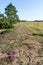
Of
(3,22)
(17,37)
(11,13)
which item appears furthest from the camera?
(11,13)

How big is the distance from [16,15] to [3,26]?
70.4ft

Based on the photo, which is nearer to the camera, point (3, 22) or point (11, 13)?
point (3, 22)

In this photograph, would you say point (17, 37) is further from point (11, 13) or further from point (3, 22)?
point (11, 13)

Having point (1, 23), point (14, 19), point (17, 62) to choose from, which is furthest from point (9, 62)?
point (14, 19)

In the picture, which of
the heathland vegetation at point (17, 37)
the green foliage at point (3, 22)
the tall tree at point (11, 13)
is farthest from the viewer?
the tall tree at point (11, 13)

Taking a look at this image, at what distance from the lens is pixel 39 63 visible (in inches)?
581

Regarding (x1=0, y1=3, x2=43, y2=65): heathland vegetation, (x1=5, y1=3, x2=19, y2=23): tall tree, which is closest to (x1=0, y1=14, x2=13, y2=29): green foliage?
(x1=0, y1=3, x2=43, y2=65): heathland vegetation

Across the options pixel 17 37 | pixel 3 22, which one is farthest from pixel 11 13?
pixel 17 37

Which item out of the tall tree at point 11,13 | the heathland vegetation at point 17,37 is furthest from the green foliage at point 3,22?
the tall tree at point 11,13

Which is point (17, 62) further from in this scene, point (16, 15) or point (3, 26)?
point (16, 15)

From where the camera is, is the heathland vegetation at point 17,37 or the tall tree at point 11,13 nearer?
the heathland vegetation at point 17,37

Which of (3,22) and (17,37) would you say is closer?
(17,37)

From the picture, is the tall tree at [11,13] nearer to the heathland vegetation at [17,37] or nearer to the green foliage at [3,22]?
the heathland vegetation at [17,37]

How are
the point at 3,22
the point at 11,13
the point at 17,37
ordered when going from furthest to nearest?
1. the point at 11,13
2. the point at 3,22
3. the point at 17,37
